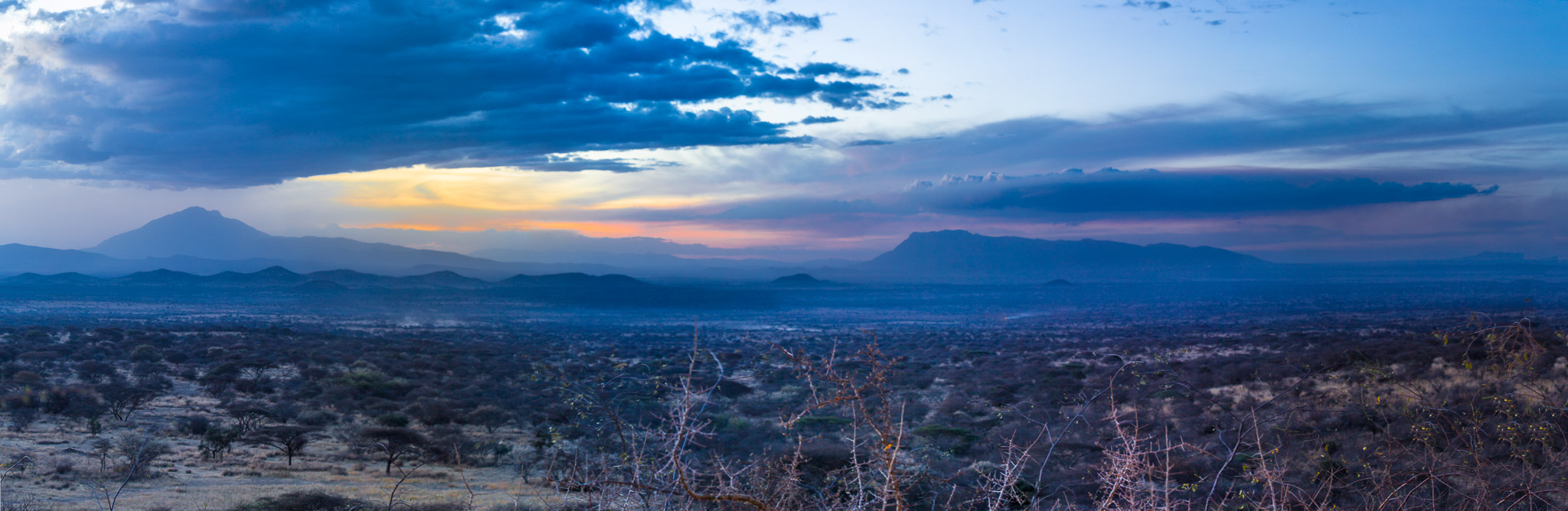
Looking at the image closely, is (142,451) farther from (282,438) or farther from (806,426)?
(806,426)

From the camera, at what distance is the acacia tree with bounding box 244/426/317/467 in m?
20.7

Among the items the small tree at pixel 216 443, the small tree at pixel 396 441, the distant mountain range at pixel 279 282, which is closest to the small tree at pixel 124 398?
the small tree at pixel 216 443

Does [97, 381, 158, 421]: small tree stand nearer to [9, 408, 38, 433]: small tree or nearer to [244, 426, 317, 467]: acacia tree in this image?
[9, 408, 38, 433]: small tree

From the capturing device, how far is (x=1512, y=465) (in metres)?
11.5

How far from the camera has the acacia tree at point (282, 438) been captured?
813 inches

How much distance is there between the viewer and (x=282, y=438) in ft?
67.7

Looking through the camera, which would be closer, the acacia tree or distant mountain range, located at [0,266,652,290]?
the acacia tree

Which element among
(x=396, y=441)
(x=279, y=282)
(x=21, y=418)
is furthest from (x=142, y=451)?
(x=279, y=282)

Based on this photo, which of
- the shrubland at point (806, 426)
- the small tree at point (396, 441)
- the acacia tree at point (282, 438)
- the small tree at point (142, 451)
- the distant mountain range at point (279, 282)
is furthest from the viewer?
the distant mountain range at point (279, 282)

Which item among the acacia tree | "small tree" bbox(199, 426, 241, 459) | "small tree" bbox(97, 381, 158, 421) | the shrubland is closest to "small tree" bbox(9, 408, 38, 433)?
the shrubland

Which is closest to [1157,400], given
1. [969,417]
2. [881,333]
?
[969,417]

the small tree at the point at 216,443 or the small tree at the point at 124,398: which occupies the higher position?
the small tree at the point at 124,398

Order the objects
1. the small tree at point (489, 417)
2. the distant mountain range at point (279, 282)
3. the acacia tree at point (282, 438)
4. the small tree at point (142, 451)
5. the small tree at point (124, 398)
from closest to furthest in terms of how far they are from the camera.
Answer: the small tree at point (142, 451) < the acacia tree at point (282, 438) < the small tree at point (124, 398) < the small tree at point (489, 417) < the distant mountain range at point (279, 282)

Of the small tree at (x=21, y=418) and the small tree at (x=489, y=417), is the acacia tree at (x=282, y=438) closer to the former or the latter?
the small tree at (x=489, y=417)
